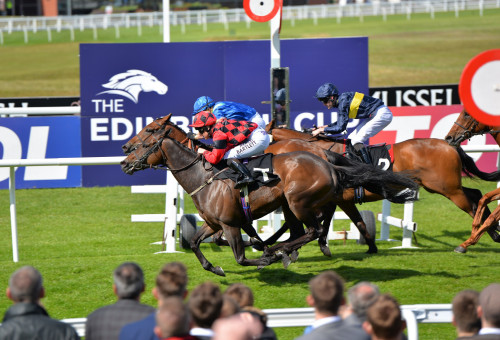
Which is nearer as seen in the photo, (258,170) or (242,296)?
(242,296)

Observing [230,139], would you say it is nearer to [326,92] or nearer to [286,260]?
[286,260]

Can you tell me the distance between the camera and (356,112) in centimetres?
870

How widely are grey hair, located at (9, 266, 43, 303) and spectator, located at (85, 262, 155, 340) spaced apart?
29cm

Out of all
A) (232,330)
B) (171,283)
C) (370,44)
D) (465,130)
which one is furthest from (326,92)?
(370,44)

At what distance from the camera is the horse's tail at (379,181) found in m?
7.25

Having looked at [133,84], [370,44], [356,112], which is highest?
[370,44]

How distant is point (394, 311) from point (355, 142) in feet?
18.3

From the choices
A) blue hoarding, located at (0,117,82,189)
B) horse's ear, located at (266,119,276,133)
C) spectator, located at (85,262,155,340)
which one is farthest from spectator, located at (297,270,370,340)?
blue hoarding, located at (0,117,82,189)

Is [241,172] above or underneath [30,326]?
above

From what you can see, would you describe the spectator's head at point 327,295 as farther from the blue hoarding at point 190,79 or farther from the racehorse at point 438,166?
the blue hoarding at point 190,79

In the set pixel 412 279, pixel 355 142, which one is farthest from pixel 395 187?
pixel 355 142

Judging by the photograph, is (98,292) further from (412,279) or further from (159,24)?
(159,24)

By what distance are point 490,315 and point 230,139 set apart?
154 inches

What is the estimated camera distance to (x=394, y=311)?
3.39 metres
